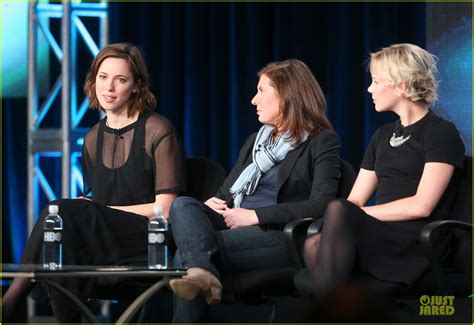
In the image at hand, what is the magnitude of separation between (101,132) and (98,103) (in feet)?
0.42

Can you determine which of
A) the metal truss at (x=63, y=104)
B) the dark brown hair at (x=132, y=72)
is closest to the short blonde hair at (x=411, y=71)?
the dark brown hair at (x=132, y=72)

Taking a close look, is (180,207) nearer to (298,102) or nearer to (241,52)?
(298,102)

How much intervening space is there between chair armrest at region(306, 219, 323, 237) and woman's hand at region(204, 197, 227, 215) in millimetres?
460

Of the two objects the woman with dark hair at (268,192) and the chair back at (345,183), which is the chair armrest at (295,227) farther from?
the chair back at (345,183)

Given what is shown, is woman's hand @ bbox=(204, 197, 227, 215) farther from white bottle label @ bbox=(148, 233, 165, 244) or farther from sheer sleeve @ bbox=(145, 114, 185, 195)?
white bottle label @ bbox=(148, 233, 165, 244)

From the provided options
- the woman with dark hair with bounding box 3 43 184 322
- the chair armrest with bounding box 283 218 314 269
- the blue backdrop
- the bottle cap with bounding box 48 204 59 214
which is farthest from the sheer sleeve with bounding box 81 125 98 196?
the blue backdrop

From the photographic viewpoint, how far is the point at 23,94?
5969 millimetres

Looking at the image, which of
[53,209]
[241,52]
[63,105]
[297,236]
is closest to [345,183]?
[297,236]

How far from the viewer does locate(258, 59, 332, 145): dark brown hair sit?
10.8 ft

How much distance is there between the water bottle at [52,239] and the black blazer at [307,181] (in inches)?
28.1

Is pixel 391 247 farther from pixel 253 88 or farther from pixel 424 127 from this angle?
pixel 253 88

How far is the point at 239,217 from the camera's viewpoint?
316 centimetres

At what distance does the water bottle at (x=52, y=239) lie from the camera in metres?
2.92

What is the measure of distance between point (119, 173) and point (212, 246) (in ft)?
2.36
